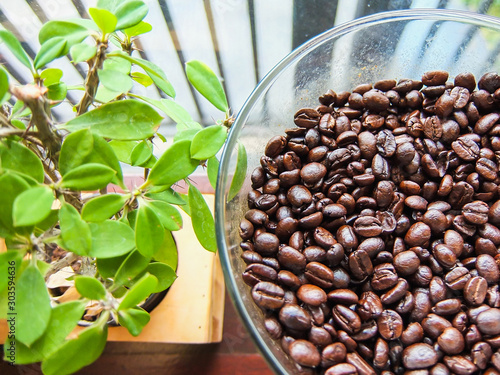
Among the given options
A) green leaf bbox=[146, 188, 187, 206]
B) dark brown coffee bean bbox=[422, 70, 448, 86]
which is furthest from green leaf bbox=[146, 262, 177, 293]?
dark brown coffee bean bbox=[422, 70, 448, 86]

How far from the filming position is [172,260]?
744 millimetres

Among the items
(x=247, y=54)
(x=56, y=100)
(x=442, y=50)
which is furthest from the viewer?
(x=247, y=54)

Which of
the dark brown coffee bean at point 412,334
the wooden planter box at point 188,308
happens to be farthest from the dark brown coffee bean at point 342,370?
the wooden planter box at point 188,308

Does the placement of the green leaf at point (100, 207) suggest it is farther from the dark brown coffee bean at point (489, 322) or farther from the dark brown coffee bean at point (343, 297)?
the dark brown coffee bean at point (489, 322)

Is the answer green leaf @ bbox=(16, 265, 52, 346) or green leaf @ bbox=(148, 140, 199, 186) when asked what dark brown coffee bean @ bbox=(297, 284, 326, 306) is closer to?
green leaf @ bbox=(148, 140, 199, 186)

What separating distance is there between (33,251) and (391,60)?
84cm

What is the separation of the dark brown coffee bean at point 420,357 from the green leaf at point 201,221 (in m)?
0.37

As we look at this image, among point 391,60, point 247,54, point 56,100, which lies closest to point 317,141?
point 391,60

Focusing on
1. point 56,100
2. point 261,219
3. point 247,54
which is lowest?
point 261,219

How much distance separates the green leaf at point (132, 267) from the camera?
0.61 meters

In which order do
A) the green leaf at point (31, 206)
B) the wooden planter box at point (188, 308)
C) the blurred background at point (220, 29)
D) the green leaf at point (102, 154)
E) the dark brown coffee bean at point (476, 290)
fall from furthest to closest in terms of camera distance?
the blurred background at point (220, 29), the wooden planter box at point (188, 308), the dark brown coffee bean at point (476, 290), the green leaf at point (102, 154), the green leaf at point (31, 206)

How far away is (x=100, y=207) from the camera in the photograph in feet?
1.80

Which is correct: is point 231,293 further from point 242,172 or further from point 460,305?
point 460,305

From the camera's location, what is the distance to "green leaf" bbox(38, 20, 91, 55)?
58cm
